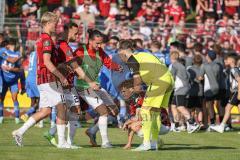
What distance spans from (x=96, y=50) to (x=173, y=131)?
20.7 feet

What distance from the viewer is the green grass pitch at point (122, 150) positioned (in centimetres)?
1348

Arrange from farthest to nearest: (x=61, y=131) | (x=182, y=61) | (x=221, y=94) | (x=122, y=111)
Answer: (x=221, y=94) < (x=122, y=111) < (x=182, y=61) < (x=61, y=131)

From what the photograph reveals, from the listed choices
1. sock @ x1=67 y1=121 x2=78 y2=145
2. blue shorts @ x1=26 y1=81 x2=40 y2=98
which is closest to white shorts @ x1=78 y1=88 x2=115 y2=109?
sock @ x1=67 y1=121 x2=78 y2=145

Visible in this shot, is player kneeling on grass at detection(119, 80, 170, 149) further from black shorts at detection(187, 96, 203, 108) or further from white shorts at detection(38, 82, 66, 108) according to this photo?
black shorts at detection(187, 96, 203, 108)

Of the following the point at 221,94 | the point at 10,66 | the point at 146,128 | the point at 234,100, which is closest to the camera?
the point at 146,128

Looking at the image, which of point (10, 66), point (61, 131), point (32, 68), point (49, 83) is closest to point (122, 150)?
point (61, 131)

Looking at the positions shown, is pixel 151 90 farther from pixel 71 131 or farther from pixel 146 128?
pixel 71 131

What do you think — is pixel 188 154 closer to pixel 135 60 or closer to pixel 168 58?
pixel 135 60

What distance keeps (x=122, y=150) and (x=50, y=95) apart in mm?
1557

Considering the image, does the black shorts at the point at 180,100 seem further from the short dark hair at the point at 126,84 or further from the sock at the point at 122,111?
the short dark hair at the point at 126,84

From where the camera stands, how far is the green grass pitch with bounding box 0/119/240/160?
13476mm

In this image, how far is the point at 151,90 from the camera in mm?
14969

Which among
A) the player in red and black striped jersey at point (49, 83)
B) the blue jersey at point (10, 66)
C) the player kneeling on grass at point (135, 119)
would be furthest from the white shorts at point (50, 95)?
the blue jersey at point (10, 66)

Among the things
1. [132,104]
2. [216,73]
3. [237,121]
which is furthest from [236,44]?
[132,104]
